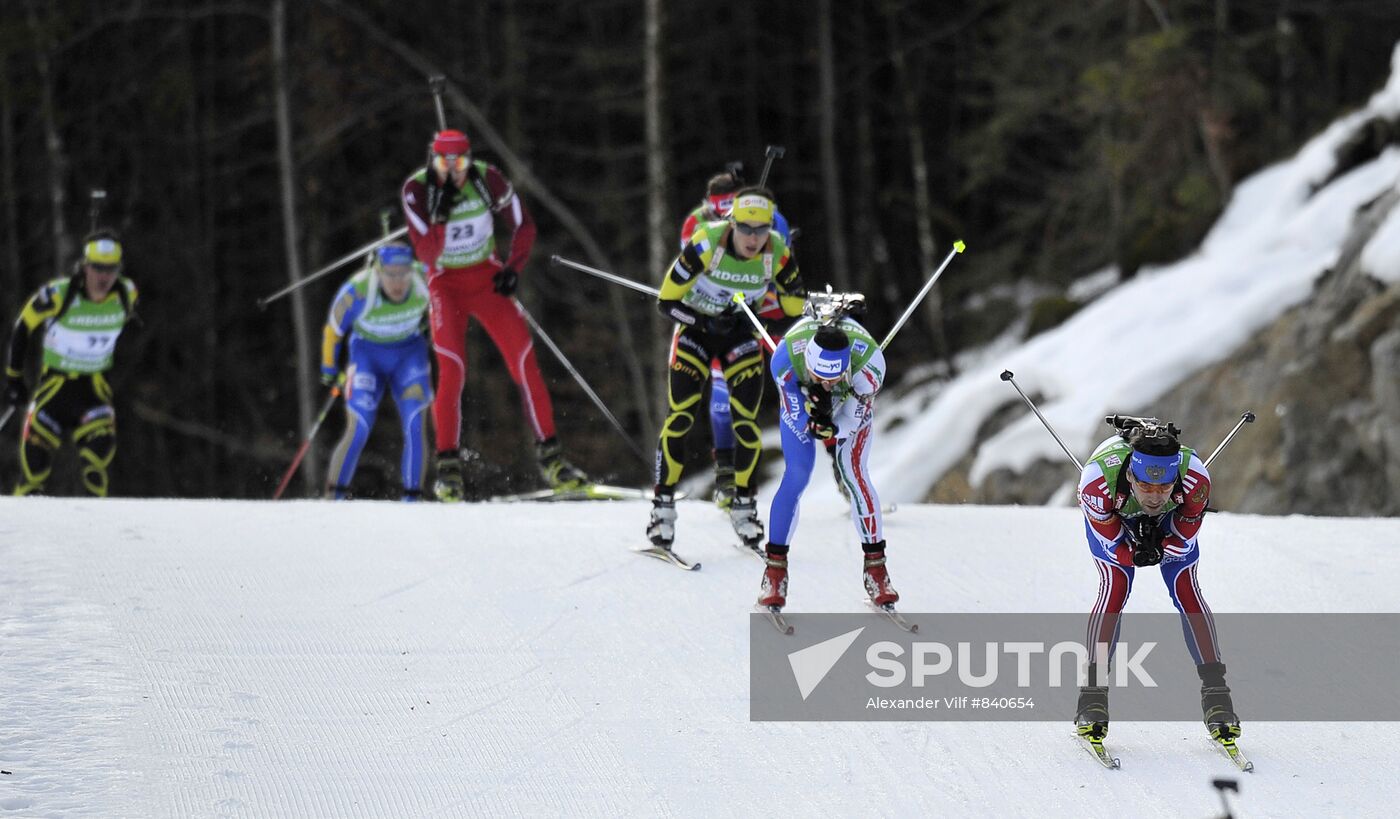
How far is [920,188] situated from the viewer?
80.4 feet

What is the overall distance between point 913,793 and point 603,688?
166 cm

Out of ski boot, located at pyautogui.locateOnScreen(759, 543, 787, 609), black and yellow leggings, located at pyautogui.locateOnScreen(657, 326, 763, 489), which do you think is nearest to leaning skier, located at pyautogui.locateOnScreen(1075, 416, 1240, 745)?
ski boot, located at pyautogui.locateOnScreen(759, 543, 787, 609)

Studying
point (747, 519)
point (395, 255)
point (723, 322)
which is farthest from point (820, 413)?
point (395, 255)

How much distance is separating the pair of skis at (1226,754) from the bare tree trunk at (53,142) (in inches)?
751

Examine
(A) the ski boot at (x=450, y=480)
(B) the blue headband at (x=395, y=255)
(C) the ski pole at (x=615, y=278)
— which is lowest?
(A) the ski boot at (x=450, y=480)

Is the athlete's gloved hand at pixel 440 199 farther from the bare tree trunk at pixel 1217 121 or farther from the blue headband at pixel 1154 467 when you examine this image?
the bare tree trunk at pixel 1217 121

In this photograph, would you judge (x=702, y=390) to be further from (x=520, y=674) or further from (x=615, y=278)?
(x=520, y=674)

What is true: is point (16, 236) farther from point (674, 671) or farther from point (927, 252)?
point (674, 671)

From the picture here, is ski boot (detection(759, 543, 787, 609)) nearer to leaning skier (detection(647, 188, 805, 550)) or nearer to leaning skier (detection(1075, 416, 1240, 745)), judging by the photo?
leaning skier (detection(647, 188, 805, 550))

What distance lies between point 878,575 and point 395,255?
17.4 feet

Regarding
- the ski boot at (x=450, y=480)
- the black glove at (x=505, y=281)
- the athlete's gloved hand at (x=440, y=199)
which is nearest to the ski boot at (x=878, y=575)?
the black glove at (x=505, y=281)

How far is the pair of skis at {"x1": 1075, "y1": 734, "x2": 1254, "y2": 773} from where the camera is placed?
6.62m

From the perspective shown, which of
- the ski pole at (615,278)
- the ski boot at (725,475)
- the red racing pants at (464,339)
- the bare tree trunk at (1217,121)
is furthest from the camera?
the bare tree trunk at (1217,121)

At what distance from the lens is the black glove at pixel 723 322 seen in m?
9.12
